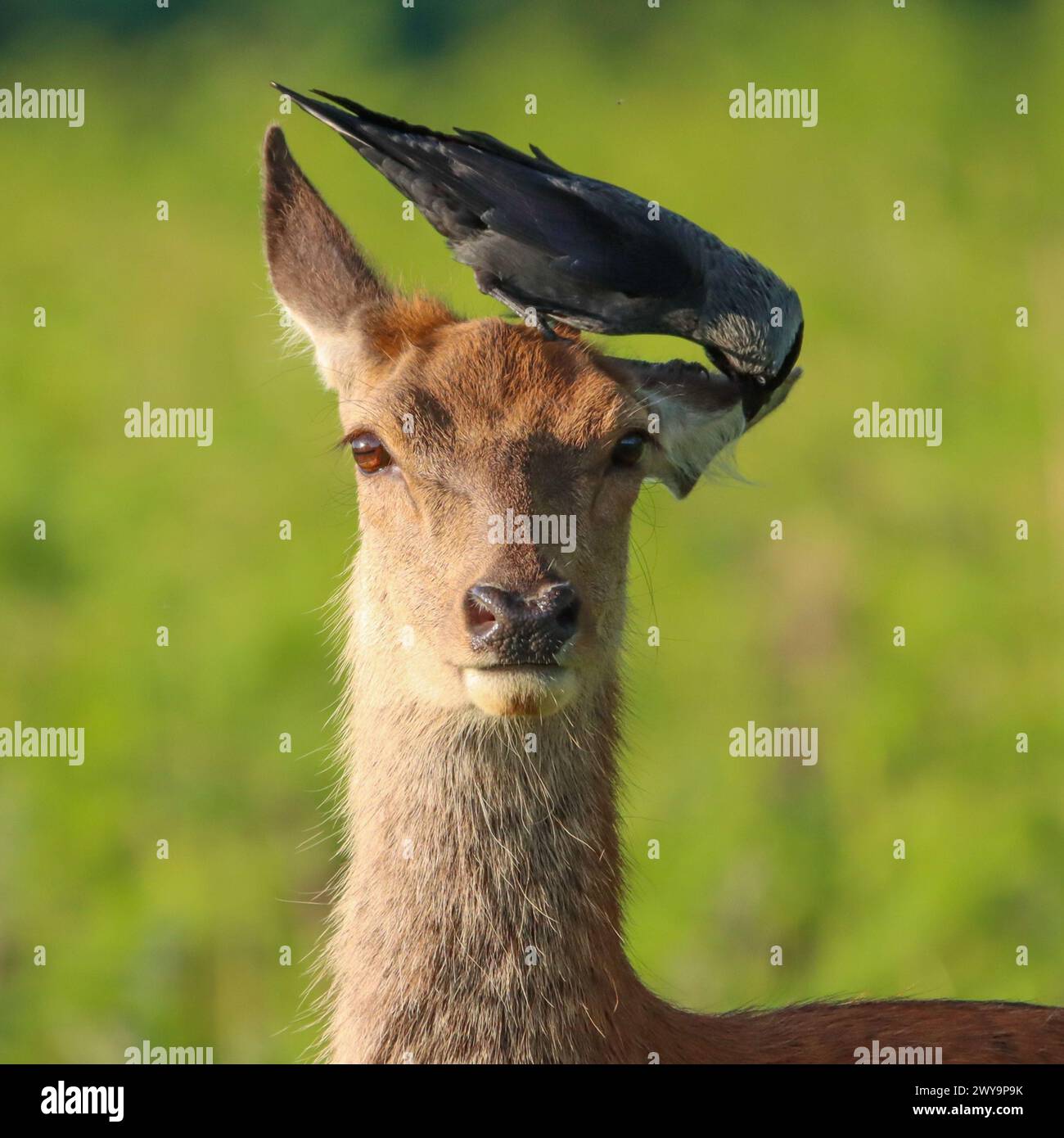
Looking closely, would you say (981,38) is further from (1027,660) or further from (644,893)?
(644,893)

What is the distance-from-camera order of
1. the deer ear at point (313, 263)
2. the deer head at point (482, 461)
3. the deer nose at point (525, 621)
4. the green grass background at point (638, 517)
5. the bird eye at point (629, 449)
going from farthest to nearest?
1. the green grass background at point (638, 517)
2. the deer ear at point (313, 263)
3. the bird eye at point (629, 449)
4. the deer head at point (482, 461)
5. the deer nose at point (525, 621)

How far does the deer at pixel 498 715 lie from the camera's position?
5.67 metres

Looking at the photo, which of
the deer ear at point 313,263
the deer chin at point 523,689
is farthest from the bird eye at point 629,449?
the deer ear at point 313,263

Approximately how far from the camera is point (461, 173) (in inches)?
216

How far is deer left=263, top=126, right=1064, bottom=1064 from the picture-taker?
567 cm

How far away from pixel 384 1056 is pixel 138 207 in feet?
42.0

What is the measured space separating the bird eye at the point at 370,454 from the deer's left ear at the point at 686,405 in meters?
0.90

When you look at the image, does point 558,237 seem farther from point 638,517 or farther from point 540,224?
point 638,517

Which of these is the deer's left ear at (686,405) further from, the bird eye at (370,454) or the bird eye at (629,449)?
the bird eye at (370,454)

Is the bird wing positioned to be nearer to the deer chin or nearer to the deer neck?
the deer chin

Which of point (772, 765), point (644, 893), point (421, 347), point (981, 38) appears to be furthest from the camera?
point (981, 38)

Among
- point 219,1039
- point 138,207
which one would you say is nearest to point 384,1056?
point 219,1039

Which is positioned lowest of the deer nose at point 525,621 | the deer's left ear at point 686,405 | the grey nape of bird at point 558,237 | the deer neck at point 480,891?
the deer neck at point 480,891

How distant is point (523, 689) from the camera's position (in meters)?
5.55
